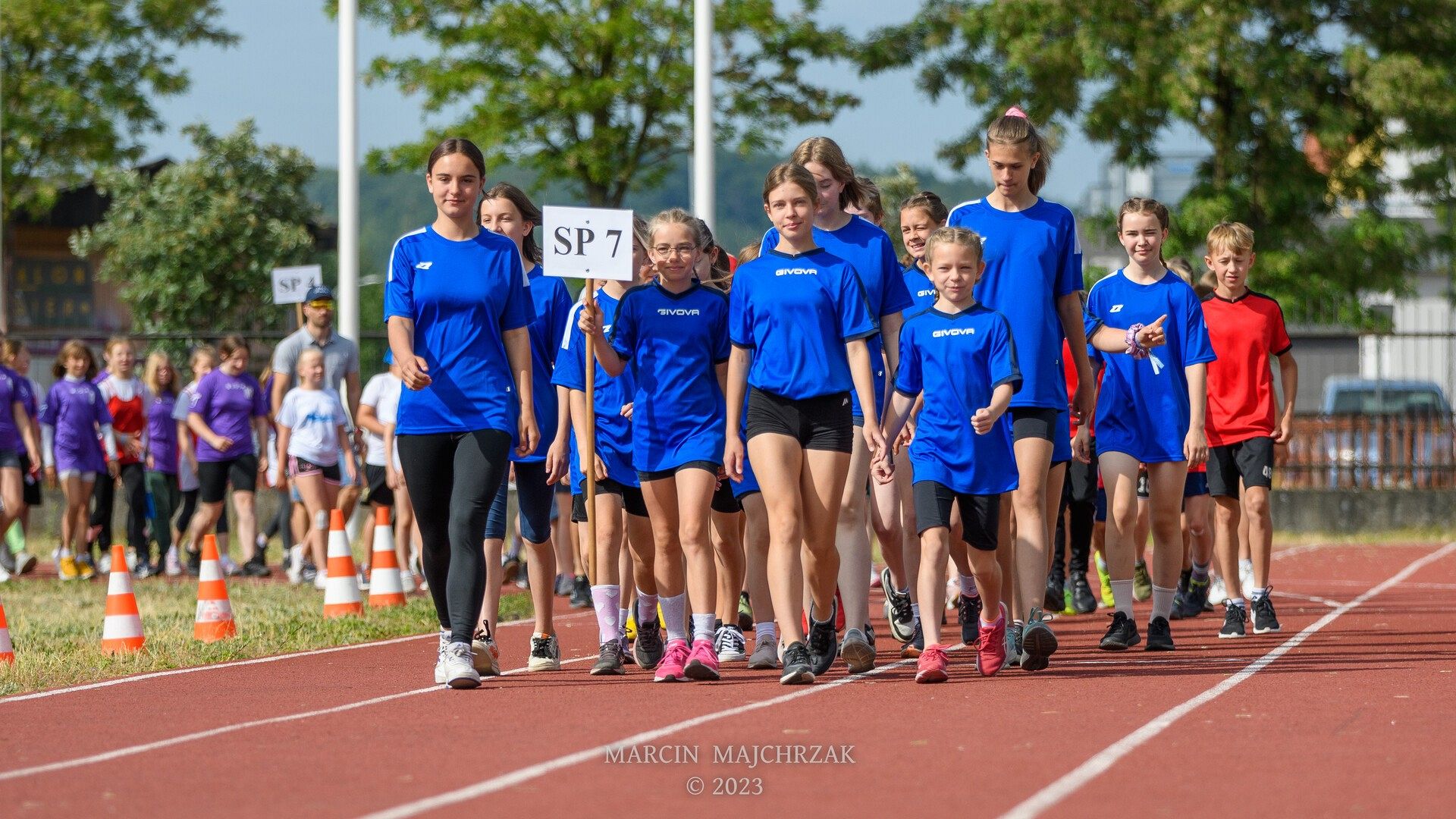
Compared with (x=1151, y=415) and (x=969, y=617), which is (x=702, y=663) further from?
(x=1151, y=415)

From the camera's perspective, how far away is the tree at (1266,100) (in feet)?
81.9

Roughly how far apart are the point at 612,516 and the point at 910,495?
1.76m

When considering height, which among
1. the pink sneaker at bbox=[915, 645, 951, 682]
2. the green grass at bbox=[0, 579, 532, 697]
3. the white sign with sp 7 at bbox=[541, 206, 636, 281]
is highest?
the white sign with sp 7 at bbox=[541, 206, 636, 281]

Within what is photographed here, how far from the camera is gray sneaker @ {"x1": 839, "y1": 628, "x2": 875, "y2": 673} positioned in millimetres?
8555

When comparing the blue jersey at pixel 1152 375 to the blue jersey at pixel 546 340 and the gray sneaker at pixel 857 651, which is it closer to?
the gray sneaker at pixel 857 651

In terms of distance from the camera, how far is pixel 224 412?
1664cm

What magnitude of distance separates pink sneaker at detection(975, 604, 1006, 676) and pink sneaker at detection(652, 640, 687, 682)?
50.3 inches

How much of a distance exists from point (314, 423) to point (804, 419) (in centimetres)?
761

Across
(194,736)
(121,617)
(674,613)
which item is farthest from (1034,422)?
(121,617)

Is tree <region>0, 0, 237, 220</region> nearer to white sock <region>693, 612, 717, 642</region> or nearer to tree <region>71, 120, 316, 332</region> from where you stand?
tree <region>71, 120, 316, 332</region>

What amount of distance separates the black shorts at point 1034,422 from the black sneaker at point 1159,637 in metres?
1.69

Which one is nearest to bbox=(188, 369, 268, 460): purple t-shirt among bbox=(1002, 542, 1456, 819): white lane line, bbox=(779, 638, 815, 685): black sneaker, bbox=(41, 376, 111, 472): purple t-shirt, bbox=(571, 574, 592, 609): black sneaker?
bbox=(41, 376, 111, 472): purple t-shirt

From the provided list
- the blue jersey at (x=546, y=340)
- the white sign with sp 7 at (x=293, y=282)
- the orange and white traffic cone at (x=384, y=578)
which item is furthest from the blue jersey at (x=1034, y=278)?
the white sign with sp 7 at (x=293, y=282)

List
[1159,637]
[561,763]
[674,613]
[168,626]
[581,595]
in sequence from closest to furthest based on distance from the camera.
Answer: [561,763] → [674,613] → [1159,637] → [168,626] → [581,595]
